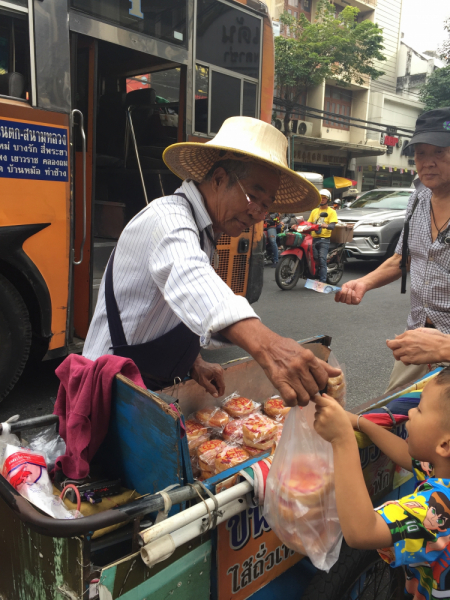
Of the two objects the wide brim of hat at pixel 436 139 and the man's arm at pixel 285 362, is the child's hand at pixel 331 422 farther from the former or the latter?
the wide brim of hat at pixel 436 139

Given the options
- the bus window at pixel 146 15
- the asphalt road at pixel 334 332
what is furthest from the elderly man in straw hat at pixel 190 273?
the asphalt road at pixel 334 332

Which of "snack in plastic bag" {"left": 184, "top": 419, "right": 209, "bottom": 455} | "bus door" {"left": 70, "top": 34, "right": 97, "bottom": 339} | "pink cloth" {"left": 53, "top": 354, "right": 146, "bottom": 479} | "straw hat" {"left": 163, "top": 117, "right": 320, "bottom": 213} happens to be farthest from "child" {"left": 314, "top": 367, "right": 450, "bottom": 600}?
"bus door" {"left": 70, "top": 34, "right": 97, "bottom": 339}

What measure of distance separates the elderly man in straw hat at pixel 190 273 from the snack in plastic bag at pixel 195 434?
155 millimetres

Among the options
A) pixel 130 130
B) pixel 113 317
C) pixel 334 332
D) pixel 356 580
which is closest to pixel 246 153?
pixel 113 317

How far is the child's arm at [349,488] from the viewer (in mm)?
1124

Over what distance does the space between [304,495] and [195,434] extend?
78cm

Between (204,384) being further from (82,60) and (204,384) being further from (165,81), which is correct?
(165,81)

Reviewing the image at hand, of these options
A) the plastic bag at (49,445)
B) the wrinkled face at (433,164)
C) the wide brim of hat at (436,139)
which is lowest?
the plastic bag at (49,445)

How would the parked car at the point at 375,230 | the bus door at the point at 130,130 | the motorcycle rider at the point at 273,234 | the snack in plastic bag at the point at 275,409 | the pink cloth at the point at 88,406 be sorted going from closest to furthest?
the pink cloth at the point at 88,406 < the snack in plastic bag at the point at 275,409 < the bus door at the point at 130,130 < the parked car at the point at 375,230 < the motorcycle rider at the point at 273,234

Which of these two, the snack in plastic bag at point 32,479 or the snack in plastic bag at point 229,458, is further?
Answer: the snack in plastic bag at point 229,458

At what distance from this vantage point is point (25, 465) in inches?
53.7

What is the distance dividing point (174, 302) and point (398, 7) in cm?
3261

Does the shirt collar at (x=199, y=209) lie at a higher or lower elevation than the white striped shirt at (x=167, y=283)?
higher

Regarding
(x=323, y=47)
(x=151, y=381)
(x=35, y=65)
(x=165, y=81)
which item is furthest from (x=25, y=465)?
(x=323, y=47)
